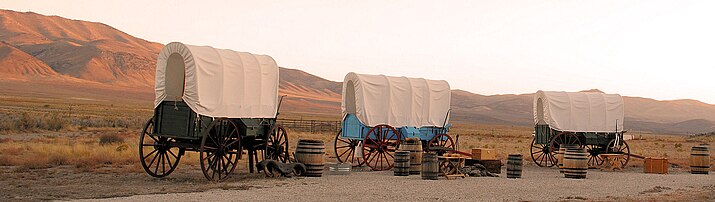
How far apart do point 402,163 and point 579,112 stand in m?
8.62

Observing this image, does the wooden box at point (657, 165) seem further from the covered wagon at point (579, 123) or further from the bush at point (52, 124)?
the bush at point (52, 124)

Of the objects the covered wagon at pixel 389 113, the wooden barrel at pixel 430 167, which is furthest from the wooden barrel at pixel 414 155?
the wooden barrel at pixel 430 167

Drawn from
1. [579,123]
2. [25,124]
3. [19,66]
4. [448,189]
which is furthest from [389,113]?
[19,66]

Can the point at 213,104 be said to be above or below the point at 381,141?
above

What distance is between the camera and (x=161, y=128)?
15164 mm

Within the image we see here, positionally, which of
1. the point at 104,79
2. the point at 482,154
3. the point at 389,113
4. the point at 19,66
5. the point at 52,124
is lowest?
the point at 482,154

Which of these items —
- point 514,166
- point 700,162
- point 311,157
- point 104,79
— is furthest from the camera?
point 104,79

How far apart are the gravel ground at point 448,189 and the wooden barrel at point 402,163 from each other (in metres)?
0.30

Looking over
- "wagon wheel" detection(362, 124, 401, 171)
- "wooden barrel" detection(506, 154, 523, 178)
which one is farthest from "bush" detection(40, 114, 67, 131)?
"wooden barrel" detection(506, 154, 523, 178)

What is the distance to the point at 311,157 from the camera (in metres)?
16.3

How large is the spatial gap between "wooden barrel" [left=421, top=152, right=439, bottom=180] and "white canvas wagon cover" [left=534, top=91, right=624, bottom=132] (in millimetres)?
7902

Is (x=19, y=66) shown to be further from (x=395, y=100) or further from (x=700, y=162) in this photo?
(x=700, y=162)

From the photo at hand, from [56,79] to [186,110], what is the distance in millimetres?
150189

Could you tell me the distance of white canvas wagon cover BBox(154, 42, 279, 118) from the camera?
14.6 m
